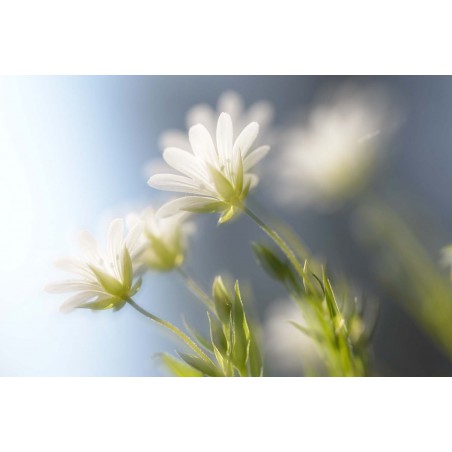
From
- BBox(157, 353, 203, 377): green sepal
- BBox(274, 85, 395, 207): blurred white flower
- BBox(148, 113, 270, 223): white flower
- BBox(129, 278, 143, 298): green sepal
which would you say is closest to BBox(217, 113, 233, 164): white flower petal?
BBox(148, 113, 270, 223): white flower

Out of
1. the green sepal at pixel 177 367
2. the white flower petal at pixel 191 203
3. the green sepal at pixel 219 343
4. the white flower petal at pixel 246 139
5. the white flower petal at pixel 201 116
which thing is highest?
the white flower petal at pixel 201 116

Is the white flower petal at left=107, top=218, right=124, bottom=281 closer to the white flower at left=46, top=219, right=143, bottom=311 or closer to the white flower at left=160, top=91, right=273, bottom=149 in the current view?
the white flower at left=46, top=219, right=143, bottom=311

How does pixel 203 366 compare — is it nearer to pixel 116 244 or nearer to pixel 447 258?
pixel 116 244

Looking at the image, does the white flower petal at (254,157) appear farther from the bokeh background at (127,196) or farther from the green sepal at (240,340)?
the green sepal at (240,340)

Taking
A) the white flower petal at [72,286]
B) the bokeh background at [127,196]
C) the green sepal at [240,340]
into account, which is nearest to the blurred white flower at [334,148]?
the bokeh background at [127,196]

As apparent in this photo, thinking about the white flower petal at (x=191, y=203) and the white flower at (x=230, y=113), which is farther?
the white flower at (x=230, y=113)

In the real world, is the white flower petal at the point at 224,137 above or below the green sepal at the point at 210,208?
above
